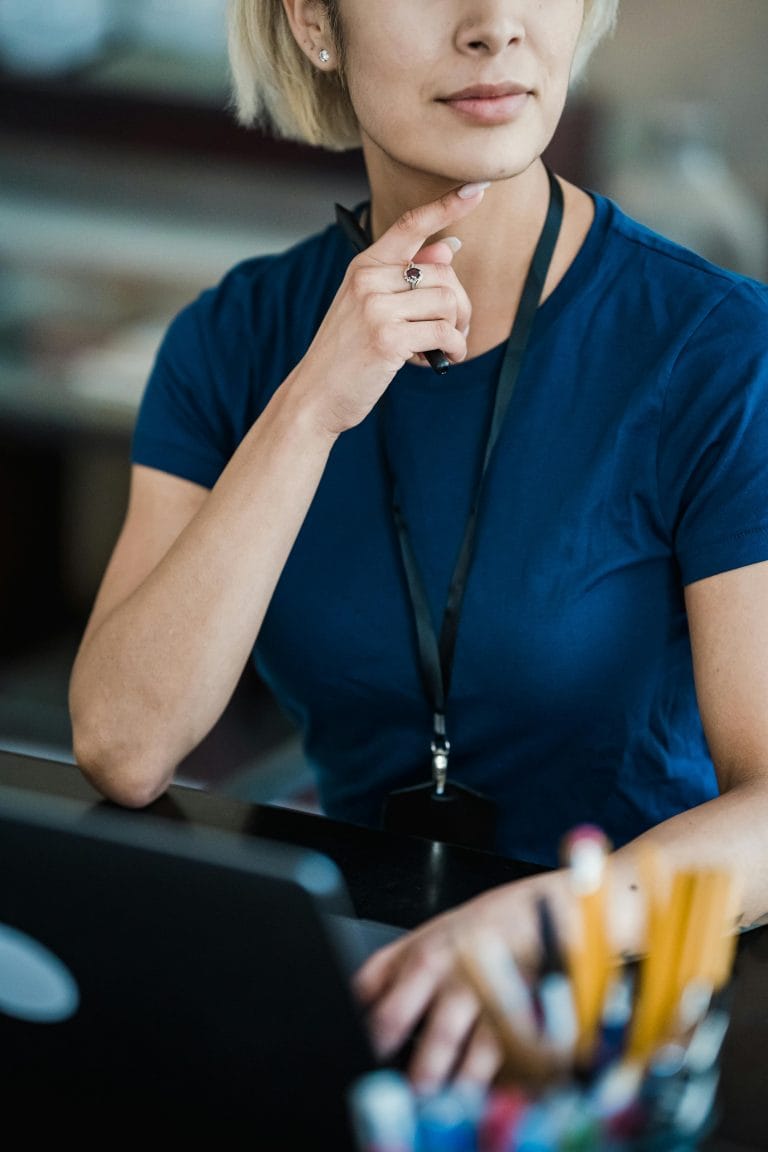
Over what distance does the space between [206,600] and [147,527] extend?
0.22 meters

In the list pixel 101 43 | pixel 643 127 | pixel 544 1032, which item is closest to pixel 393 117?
pixel 544 1032

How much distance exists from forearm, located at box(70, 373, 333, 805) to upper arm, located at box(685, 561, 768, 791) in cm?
36

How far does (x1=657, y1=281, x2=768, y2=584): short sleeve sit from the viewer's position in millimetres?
1152

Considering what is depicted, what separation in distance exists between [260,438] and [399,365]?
14cm

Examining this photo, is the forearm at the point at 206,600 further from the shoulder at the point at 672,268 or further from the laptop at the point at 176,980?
the laptop at the point at 176,980

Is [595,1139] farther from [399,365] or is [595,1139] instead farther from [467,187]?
[467,187]

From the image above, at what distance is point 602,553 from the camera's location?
4.11 feet

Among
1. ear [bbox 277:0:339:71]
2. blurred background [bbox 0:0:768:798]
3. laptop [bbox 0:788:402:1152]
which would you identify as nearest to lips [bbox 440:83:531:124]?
ear [bbox 277:0:339:71]

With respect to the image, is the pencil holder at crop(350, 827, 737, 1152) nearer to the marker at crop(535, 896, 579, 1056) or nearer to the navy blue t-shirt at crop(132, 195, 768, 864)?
the marker at crop(535, 896, 579, 1056)

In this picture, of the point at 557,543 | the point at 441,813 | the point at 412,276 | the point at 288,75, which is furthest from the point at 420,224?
the point at 441,813

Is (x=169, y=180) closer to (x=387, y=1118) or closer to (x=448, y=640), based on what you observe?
(x=448, y=640)

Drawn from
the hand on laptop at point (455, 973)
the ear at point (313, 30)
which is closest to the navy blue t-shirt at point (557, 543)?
the ear at point (313, 30)

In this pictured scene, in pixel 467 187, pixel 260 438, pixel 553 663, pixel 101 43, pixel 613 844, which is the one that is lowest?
pixel 613 844

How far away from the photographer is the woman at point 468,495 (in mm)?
1177
